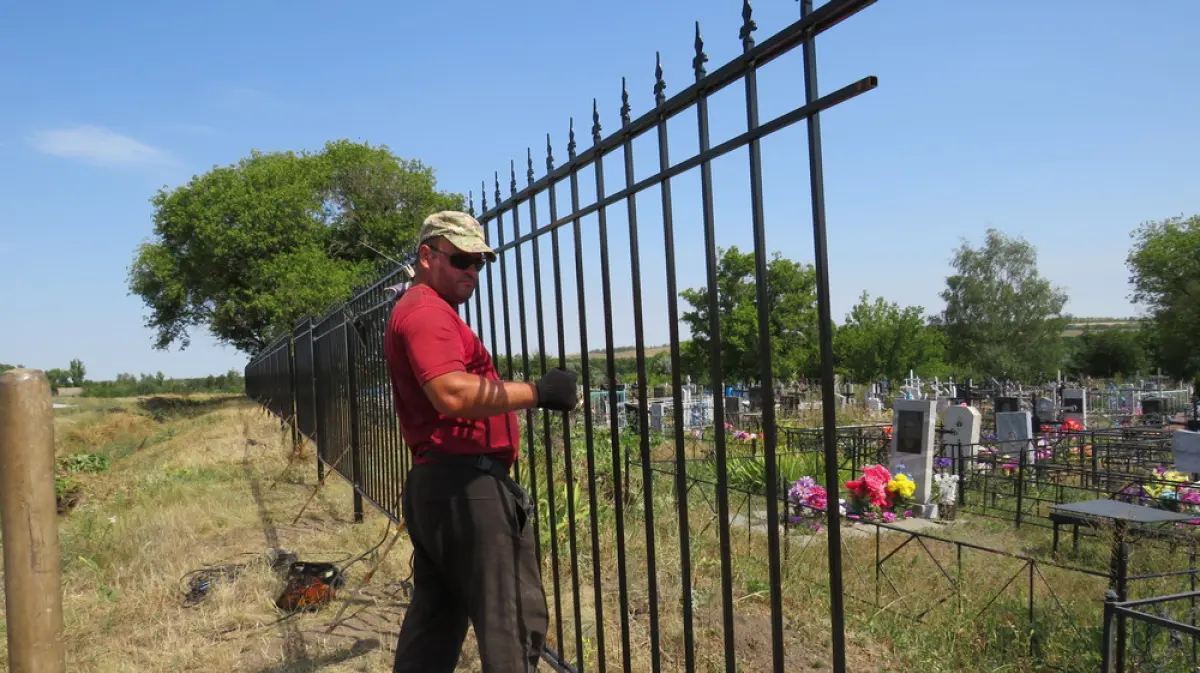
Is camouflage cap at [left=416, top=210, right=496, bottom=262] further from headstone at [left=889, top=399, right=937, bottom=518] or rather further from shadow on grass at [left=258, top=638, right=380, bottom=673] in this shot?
headstone at [left=889, top=399, right=937, bottom=518]

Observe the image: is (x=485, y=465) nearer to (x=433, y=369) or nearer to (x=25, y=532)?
(x=433, y=369)

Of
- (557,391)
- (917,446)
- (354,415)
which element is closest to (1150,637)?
(557,391)

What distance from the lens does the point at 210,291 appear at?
37.9 m

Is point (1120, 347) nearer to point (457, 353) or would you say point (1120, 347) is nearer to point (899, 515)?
point (899, 515)

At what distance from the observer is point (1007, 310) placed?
196 ft

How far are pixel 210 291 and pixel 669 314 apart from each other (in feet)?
130

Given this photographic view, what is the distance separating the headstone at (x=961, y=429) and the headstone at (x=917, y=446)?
2014 millimetres

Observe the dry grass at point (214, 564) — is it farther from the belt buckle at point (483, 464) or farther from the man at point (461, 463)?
the belt buckle at point (483, 464)

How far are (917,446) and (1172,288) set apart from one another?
55.2 meters

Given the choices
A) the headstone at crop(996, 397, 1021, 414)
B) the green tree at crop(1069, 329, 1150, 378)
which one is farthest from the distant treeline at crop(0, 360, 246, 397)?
the green tree at crop(1069, 329, 1150, 378)

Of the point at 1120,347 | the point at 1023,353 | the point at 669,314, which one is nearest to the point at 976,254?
the point at 1023,353

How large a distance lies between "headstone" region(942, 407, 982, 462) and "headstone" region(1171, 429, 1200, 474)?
111 inches

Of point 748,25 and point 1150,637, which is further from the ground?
point 748,25

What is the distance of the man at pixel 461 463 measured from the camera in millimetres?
2582
